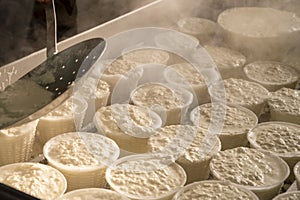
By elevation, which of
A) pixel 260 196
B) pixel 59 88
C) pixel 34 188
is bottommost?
pixel 260 196

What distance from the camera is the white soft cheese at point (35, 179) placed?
1773 mm

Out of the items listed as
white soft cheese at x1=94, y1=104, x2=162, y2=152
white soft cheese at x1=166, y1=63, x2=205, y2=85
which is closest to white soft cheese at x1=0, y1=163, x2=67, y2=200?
white soft cheese at x1=94, y1=104, x2=162, y2=152

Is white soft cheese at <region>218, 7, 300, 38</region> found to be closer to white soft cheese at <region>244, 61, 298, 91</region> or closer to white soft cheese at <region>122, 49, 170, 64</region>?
white soft cheese at <region>244, 61, 298, 91</region>

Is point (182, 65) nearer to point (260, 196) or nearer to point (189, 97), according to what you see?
point (189, 97)

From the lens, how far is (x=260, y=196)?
6.37ft

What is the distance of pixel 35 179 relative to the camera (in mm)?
1821

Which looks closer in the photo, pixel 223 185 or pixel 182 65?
pixel 223 185

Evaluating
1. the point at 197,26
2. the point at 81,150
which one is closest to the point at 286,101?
the point at 197,26

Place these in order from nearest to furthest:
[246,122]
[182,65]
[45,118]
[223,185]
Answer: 1. [223,185]
2. [45,118]
3. [246,122]
4. [182,65]

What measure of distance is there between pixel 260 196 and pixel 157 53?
1.13 m

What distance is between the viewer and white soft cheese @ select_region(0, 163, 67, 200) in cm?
177

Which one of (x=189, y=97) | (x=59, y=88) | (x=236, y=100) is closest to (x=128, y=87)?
(x=189, y=97)

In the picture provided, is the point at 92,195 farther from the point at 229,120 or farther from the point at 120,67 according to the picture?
the point at 120,67

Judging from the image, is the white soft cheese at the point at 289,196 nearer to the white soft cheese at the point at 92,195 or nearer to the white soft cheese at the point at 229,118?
the white soft cheese at the point at 229,118
